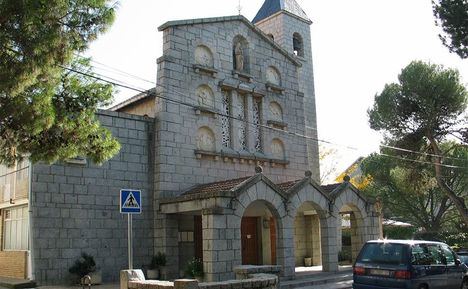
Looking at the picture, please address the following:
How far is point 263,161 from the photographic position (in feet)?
71.2

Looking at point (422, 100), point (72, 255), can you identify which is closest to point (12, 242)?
point (72, 255)

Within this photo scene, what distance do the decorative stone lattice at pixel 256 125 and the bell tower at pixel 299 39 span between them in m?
3.31

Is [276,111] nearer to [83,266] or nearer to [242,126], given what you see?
[242,126]

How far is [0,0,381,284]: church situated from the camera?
16250 mm

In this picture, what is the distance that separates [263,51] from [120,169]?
29.1 feet

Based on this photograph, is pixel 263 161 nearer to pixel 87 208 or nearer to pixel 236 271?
pixel 87 208

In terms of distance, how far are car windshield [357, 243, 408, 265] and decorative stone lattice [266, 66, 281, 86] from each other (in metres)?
11.7

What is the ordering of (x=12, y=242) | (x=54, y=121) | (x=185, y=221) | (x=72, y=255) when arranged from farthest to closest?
(x=185, y=221), (x=12, y=242), (x=72, y=255), (x=54, y=121)

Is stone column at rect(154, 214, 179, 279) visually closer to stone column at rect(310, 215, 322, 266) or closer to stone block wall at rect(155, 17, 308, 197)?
stone block wall at rect(155, 17, 308, 197)

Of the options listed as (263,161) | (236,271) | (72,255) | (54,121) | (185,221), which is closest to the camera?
(54,121)

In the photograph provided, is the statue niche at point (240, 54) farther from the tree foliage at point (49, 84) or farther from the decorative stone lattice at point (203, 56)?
the tree foliage at point (49, 84)

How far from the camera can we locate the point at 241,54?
72.6 feet

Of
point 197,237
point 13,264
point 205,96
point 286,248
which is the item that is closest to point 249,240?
point 197,237

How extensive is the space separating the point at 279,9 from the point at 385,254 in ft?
54.5
